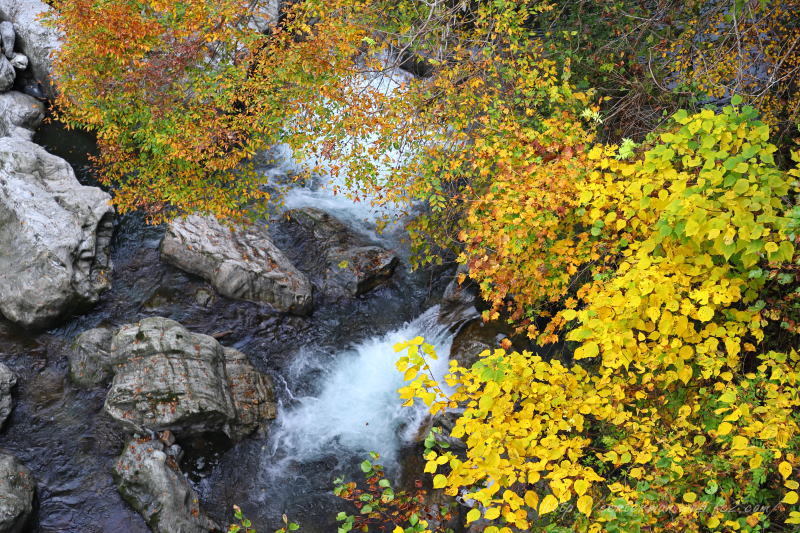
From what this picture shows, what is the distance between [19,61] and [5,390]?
407 inches

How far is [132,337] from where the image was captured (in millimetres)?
8023

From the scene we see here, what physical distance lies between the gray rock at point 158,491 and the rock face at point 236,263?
347 centimetres

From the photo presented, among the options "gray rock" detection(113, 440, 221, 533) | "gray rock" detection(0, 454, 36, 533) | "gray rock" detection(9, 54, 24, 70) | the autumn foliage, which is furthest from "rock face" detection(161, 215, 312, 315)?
"gray rock" detection(9, 54, 24, 70)

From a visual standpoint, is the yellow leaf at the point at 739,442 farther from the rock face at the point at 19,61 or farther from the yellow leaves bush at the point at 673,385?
the rock face at the point at 19,61

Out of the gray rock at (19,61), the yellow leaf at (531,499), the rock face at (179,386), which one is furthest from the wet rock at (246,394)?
the gray rock at (19,61)

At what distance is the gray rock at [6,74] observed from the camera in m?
13.4

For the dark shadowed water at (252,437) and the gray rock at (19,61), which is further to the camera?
the gray rock at (19,61)

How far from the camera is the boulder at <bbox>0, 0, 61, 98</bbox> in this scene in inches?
554

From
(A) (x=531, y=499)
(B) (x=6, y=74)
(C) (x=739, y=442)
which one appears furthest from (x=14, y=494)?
(B) (x=6, y=74)

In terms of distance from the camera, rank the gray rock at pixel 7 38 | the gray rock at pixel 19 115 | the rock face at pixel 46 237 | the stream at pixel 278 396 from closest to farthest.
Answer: the stream at pixel 278 396 → the rock face at pixel 46 237 → the gray rock at pixel 19 115 → the gray rock at pixel 7 38

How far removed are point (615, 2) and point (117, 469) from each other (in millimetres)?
9677

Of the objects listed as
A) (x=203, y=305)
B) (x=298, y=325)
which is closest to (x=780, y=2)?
(x=298, y=325)

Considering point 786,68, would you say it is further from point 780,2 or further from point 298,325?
point 298,325

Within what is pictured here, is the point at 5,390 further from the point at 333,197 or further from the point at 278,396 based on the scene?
the point at 333,197
